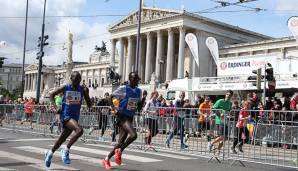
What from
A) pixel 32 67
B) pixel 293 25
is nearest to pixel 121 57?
pixel 32 67

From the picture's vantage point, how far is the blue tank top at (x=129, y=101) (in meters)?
10.4

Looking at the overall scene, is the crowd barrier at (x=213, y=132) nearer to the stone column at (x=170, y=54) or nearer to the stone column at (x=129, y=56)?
the stone column at (x=170, y=54)

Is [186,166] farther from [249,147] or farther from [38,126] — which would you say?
[38,126]

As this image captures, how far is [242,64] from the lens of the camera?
41.1m

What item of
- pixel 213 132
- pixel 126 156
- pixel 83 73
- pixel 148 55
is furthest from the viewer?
pixel 83 73

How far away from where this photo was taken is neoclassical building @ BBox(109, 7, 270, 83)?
85.6m

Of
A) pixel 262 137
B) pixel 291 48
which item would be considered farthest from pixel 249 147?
pixel 291 48

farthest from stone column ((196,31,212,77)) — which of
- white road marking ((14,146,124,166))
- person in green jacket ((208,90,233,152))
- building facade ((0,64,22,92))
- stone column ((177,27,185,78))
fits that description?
building facade ((0,64,22,92))

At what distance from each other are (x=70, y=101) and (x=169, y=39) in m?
77.9

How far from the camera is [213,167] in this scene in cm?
1136

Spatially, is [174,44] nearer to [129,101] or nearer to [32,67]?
[32,67]

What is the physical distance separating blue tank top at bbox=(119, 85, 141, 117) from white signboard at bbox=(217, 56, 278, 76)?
29.1 meters

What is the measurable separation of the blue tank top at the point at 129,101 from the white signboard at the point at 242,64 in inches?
1147

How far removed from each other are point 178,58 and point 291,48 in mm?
21089
